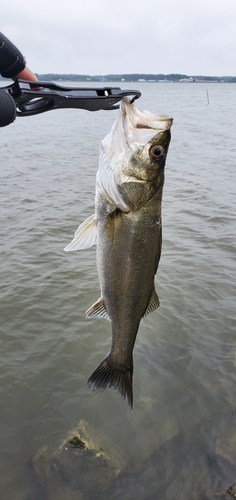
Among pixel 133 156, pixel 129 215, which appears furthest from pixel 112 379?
pixel 133 156

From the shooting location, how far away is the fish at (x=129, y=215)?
2570 millimetres

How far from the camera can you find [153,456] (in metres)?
4.12

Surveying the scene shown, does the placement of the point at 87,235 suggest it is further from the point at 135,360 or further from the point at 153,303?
the point at 135,360

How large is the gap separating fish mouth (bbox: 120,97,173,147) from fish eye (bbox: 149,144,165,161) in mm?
68

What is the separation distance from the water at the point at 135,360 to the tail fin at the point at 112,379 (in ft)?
4.08

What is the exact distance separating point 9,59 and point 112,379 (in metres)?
2.95

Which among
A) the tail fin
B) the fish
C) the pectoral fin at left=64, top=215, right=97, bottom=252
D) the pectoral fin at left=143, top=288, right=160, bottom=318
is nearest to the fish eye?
the fish

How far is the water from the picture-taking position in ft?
13.0

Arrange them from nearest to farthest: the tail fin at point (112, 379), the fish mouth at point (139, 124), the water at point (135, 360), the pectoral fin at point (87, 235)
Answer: the fish mouth at point (139, 124) < the pectoral fin at point (87, 235) < the tail fin at point (112, 379) < the water at point (135, 360)

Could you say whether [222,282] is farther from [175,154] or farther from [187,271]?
[175,154]

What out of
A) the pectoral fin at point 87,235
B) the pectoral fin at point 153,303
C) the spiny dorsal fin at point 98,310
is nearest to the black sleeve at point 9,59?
the pectoral fin at point 87,235

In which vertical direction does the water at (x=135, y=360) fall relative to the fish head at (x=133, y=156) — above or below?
below

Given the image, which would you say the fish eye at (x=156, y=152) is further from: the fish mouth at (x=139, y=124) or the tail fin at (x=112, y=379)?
the tail fin at (x=112, y=379)

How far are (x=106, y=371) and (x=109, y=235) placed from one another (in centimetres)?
131
